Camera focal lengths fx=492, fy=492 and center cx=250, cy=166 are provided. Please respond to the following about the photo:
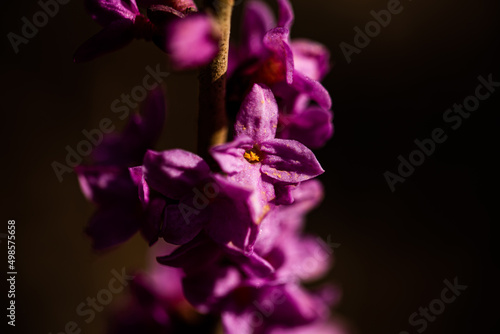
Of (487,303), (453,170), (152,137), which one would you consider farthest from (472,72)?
(152,137)

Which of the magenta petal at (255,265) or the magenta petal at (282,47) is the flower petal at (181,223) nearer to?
the magenta petal at (255,265)

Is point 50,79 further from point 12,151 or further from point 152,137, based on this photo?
point 152,137

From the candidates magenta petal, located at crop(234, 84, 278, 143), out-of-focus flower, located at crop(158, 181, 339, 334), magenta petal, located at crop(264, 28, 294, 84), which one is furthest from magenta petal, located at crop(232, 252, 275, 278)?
magenta petal, located at crop(264, 28, 294, 84)

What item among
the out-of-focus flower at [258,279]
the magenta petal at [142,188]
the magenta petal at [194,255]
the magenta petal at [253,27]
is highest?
the magenta petal at [253,27]

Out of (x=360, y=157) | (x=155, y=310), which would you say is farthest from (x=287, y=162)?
(x=360, y=157)

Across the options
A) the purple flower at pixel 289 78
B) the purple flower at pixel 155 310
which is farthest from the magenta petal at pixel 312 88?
the purple flower at pixel 155 310

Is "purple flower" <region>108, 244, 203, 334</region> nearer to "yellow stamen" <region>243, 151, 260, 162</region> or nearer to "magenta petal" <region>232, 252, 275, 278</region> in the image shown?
"magenta petal" <region>232, 252, 275, 278</region>
